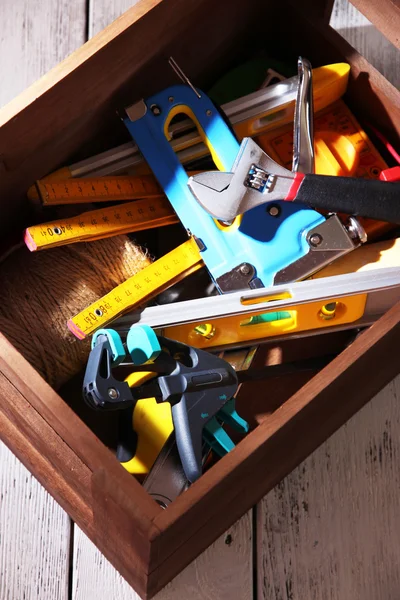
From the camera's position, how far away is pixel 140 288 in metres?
0.83

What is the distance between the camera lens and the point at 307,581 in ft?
2.97

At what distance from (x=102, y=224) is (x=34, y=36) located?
339 mm

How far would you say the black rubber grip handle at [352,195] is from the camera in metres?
0.83

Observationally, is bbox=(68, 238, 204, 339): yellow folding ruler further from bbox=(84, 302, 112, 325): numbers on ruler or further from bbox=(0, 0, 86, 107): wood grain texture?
bbox=(0, 0, 86, 107): wood grain texture

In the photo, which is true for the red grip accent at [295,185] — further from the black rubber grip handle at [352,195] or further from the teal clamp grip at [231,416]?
the teal clamp grip at [231,416]

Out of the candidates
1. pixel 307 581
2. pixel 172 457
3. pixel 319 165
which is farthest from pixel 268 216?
pixel 307 581

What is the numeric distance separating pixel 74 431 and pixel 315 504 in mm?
311

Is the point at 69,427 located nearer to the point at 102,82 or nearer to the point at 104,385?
the point at 104,385

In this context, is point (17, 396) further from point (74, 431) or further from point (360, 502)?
point (360, 502)

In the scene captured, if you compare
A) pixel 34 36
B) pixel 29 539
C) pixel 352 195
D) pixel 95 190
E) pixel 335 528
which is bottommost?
pixel 335 528

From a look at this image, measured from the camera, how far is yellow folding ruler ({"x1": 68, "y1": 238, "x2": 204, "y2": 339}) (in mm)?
811

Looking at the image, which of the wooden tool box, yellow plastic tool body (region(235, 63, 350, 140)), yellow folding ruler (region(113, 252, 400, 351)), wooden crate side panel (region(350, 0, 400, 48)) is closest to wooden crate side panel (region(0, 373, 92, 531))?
the wooden tool box

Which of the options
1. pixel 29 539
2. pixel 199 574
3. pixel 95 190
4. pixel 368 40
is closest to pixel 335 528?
pixel 199 574

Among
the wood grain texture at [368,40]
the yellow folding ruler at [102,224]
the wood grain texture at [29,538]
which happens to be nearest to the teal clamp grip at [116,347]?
the yellow folding ruler at [102,224]
